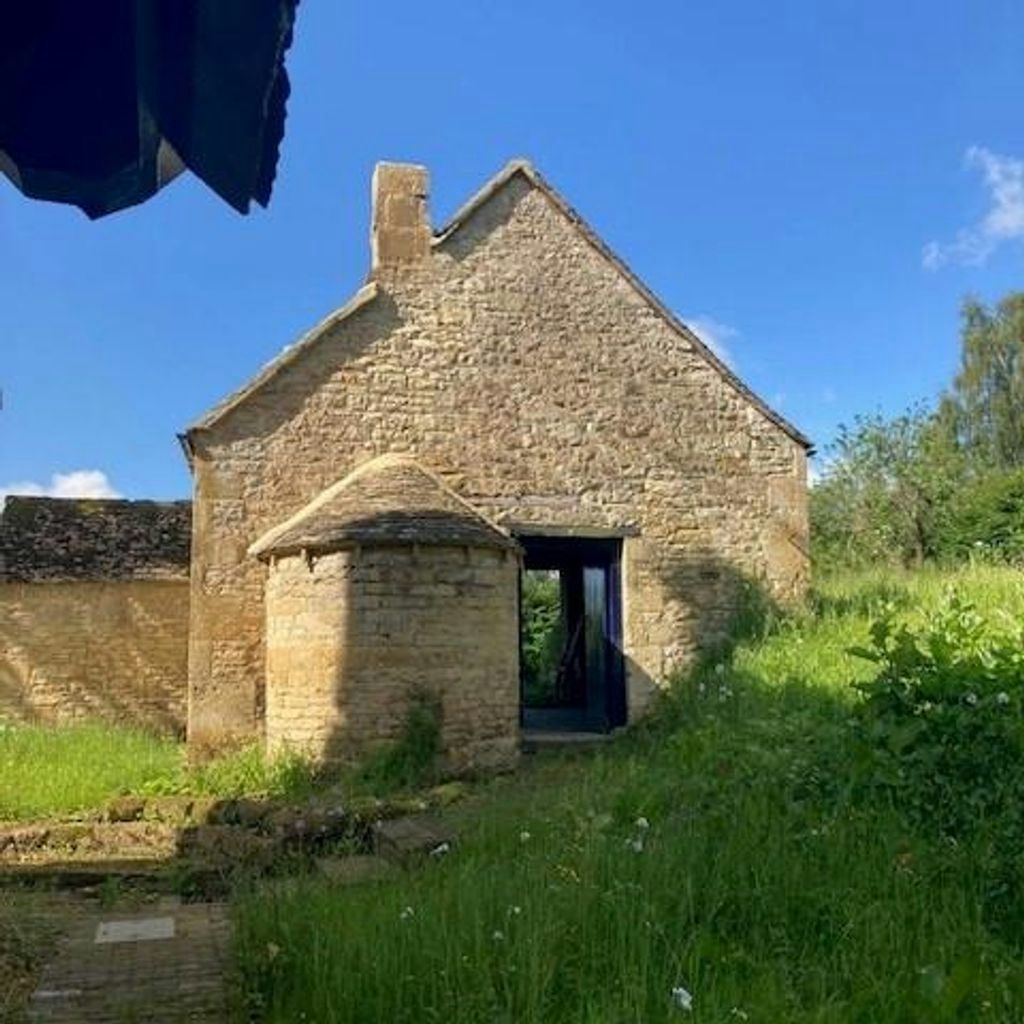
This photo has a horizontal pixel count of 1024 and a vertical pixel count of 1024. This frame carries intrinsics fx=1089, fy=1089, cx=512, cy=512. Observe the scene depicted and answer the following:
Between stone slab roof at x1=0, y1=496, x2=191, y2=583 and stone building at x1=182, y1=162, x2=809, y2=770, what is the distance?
13.8 feet

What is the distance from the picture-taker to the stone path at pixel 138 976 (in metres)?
4.34

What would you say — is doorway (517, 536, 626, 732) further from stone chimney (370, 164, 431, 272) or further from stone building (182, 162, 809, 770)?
stone chimney (370, 164, 431, 272)

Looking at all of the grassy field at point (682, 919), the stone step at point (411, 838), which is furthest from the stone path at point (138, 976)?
the stone step at point (411, 838)

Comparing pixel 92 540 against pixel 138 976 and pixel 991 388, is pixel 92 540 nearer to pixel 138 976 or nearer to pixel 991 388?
pixel 138 976

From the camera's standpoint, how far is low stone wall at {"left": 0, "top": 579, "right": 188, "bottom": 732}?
17625 millimetres

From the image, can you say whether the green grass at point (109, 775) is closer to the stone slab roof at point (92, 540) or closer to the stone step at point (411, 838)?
the stone step at point (411, 838)

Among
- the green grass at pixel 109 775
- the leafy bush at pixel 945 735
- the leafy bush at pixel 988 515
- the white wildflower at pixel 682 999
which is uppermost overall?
the leafy bush at pixel 988 515

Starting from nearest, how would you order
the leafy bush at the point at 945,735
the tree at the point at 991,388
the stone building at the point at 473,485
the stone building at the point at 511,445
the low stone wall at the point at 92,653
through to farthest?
the leafy bush at the point at 945,735, the stone building at the point at 473,485, the stone building at the point at 511,445, the low stone wall at the point at 92,653, the tree at the point at 991,388

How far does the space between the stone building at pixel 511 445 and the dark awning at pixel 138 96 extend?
9248 millimetres

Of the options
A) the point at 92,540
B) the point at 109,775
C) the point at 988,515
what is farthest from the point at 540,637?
the point at 109,775

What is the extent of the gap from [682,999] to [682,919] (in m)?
1.21

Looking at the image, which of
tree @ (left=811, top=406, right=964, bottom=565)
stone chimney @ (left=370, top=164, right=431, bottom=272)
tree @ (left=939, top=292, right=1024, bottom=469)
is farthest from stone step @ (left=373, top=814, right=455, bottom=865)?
tree @ (left=939, top=292, right=1024, bottom=469)

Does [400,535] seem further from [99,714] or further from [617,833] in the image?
[99,714]

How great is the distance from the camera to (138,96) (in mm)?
3377
